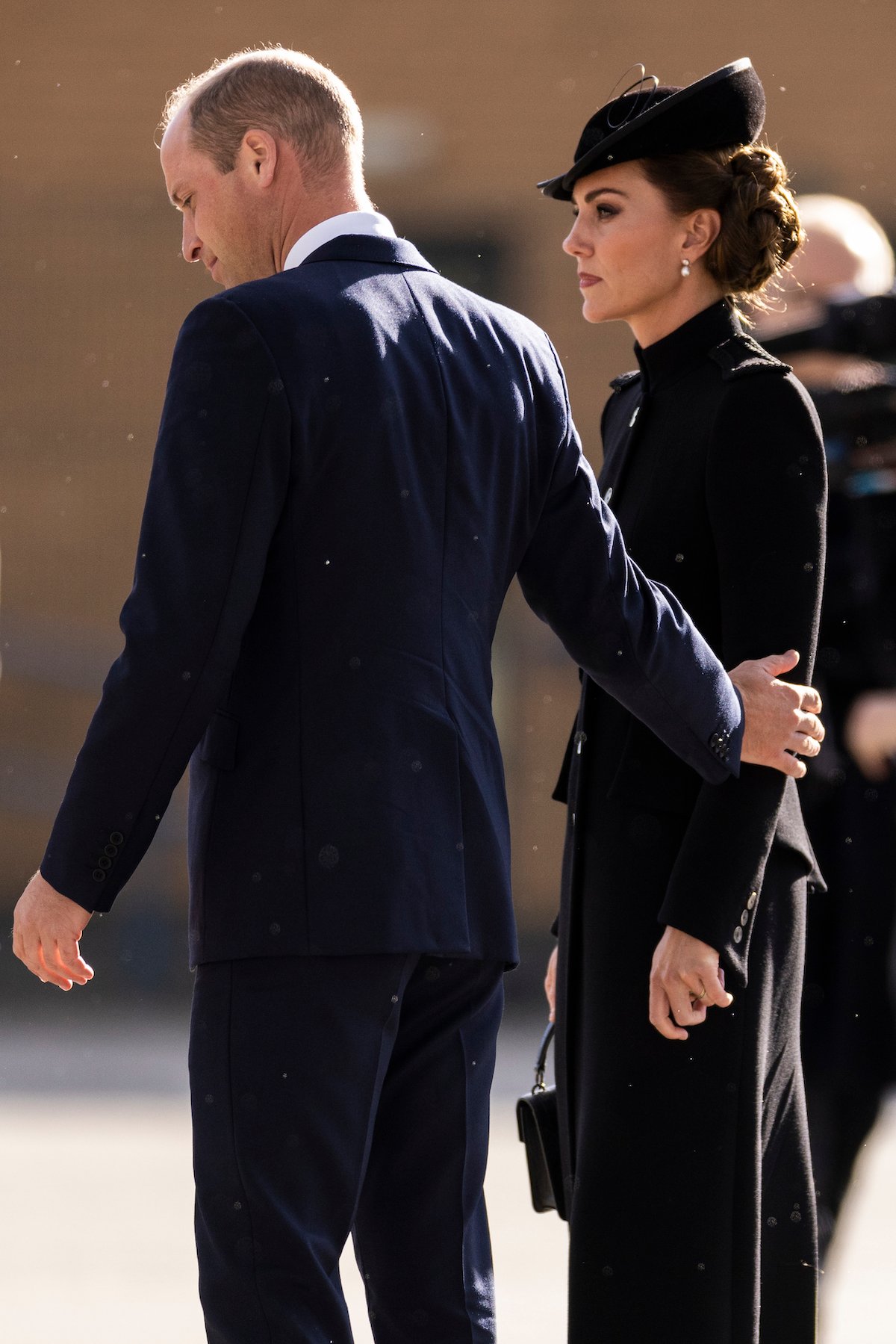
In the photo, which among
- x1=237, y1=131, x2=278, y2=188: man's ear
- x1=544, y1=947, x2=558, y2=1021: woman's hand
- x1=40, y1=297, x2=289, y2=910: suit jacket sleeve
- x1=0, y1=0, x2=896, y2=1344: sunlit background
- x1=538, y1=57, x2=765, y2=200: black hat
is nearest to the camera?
x1=40, y1=297, x2=289, y2=910: suit jacket sleeve

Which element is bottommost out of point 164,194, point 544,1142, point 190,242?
point 544,1142

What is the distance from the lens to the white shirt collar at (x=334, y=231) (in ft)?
7.32

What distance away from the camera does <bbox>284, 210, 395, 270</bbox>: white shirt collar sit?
7.32 feet

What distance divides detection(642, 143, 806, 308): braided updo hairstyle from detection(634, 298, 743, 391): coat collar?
5 centimetres

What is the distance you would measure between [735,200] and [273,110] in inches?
24.1

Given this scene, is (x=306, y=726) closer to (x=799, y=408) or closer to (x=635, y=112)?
(x=799, y=408)

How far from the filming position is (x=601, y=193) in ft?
8.36

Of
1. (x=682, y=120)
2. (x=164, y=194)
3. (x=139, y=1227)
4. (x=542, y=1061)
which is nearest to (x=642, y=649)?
(x=682, y=120)

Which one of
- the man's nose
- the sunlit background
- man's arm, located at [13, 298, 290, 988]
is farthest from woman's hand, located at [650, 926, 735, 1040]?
the sunlit background

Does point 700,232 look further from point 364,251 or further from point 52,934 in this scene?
point 52,934

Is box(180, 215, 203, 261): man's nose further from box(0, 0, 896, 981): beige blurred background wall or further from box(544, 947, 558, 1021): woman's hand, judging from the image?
box(0, 0, 896, 981): beige blurred background wall

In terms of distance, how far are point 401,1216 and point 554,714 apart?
588 centimetres

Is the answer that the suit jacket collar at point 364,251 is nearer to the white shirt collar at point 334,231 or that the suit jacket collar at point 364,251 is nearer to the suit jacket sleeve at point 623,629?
the white shirt collar at point 334,231

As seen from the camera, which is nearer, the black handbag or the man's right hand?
the man's right hand
